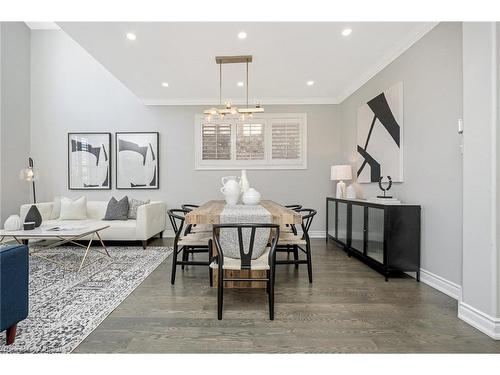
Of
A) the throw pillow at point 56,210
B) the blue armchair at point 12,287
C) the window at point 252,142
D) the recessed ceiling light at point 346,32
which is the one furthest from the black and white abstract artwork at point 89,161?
the recessed ceiling light at point 346,32

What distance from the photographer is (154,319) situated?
197 cm

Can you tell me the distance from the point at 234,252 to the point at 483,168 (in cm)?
188

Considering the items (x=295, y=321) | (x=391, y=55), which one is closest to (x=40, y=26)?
(x=391, y=55)

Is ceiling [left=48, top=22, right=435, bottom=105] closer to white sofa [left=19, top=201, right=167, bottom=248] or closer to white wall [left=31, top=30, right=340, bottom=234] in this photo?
white wall [left=31, top=30, right=340, bottom=234]

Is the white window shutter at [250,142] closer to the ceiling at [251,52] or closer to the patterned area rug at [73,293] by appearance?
the ceiling at [251,52]

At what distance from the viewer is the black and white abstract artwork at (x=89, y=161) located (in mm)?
5117

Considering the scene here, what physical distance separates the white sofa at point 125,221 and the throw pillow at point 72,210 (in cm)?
13

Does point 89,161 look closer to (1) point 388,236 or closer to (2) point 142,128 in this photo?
(2) point 142,128

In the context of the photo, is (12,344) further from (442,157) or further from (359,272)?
(442,157)

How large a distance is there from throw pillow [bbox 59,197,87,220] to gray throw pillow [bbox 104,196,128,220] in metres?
0.46

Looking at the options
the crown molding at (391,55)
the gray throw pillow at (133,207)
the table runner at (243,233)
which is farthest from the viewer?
the gray throw pillow at (133,207)

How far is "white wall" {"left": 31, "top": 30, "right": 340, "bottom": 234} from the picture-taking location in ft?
16.9

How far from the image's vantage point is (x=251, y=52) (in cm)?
322
